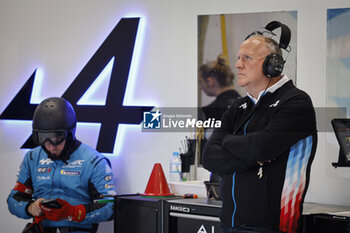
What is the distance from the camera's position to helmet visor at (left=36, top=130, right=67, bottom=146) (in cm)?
396

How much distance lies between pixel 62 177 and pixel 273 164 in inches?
75.3

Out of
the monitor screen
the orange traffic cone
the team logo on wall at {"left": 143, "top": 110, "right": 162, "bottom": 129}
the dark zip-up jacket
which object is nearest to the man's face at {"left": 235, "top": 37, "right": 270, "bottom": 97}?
the dark zip-up jacket

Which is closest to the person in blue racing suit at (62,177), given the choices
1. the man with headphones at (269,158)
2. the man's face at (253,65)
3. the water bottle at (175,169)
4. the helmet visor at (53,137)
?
the helmet visor at (53,137)

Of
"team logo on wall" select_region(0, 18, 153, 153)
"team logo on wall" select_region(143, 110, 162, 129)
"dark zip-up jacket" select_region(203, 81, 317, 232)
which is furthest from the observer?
"team logo on wall" select_region(0, 18, 153, 153)

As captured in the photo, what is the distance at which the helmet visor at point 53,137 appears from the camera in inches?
156

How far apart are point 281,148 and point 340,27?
1562 mm

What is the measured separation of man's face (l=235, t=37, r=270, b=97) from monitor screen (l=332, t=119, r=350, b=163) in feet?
3.16

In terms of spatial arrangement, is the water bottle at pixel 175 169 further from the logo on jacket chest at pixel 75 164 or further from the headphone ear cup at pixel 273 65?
the headphone ear cup at pixel 273 65

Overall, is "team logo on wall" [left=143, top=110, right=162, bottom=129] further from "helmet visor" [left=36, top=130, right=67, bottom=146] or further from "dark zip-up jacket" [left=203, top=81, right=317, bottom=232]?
"dark zip-up jacket" [left=203, top=81, right=317, bottom=232]

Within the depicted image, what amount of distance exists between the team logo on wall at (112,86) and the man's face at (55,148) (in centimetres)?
79

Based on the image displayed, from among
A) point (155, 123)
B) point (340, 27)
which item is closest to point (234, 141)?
point (340, 27)

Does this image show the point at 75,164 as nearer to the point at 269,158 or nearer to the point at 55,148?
the point at 55,148

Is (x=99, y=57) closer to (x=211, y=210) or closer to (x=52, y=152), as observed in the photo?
(x=52, y=152)

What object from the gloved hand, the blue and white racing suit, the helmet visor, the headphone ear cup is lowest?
the gloved hand
